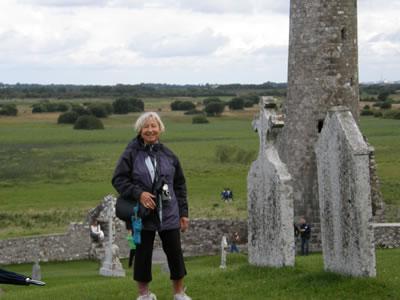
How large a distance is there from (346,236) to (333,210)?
366 mm

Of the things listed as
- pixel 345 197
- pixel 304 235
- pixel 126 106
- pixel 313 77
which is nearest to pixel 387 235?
pixel 304 235

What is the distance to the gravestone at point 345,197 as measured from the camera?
34.7ft

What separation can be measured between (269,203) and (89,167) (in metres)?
52.7

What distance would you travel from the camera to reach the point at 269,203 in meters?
11.8

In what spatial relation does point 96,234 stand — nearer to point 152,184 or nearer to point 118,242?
point 118,242

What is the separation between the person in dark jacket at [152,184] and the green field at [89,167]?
2253 cm

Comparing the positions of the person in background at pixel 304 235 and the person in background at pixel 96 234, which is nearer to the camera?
the person in background at pixel 304 235

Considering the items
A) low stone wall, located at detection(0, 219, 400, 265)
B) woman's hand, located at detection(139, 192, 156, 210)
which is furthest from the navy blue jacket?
low stone wall, located at detection(0, 219, 400, 265)

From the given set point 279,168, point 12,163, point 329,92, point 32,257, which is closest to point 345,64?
point 329,92

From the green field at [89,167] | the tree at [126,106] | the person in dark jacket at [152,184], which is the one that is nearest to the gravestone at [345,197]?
the person in dark jacket at [152,184]

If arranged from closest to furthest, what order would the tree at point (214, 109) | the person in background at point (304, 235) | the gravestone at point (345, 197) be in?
the gravestone at point (345, 197) < the person in background at point (304, 235) < the tree at point (214, 109)

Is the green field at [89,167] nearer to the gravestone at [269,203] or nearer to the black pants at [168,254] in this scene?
the gravestone at [269,203]

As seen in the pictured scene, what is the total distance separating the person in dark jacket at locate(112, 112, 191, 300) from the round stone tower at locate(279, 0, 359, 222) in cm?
1411

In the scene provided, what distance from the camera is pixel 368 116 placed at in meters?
124
